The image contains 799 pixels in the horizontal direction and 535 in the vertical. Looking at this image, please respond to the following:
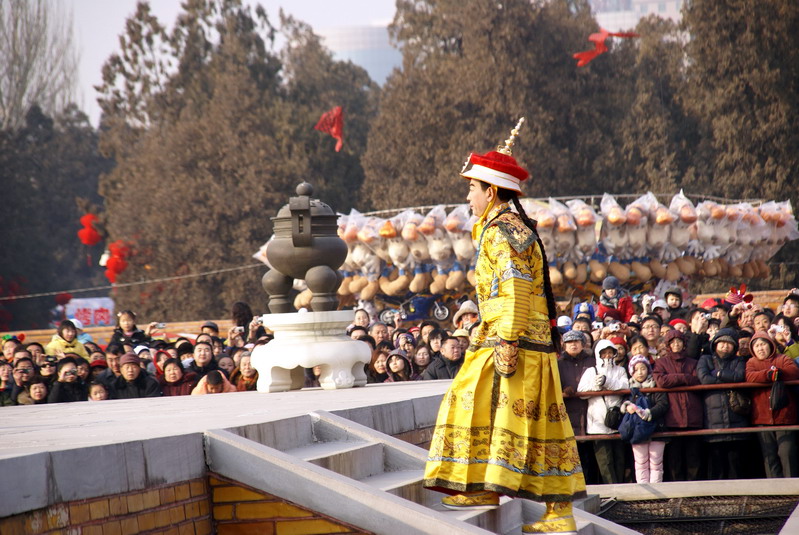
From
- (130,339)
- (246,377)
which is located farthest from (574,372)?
(130,339)

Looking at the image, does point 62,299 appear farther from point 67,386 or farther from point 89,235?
point 67,386

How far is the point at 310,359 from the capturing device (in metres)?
8.59

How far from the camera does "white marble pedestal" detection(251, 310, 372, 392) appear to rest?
8.60m

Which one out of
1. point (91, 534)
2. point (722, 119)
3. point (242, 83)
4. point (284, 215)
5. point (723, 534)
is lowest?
point (723, 534)

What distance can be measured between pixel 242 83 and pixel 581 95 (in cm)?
1165

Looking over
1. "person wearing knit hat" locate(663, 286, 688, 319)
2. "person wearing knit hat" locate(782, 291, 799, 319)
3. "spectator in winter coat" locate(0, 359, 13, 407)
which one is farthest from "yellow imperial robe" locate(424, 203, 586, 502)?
"person wearing knit hat" locate(663, 286, 688, 319)

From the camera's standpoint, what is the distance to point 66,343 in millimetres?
13273

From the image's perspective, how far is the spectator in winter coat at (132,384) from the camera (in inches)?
410

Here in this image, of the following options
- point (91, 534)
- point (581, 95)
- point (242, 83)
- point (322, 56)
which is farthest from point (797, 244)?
point (91, 534)

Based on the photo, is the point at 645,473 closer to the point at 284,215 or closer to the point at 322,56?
the point at 284,215

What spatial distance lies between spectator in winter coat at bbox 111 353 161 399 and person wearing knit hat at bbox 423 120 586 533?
5.69 meters

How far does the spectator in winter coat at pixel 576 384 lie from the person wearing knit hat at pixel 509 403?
13.2ft

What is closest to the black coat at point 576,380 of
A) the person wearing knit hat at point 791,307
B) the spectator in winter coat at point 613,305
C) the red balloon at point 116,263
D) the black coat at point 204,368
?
the person wearing knit hat at point 791,307

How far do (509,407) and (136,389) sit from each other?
19.8 ft
